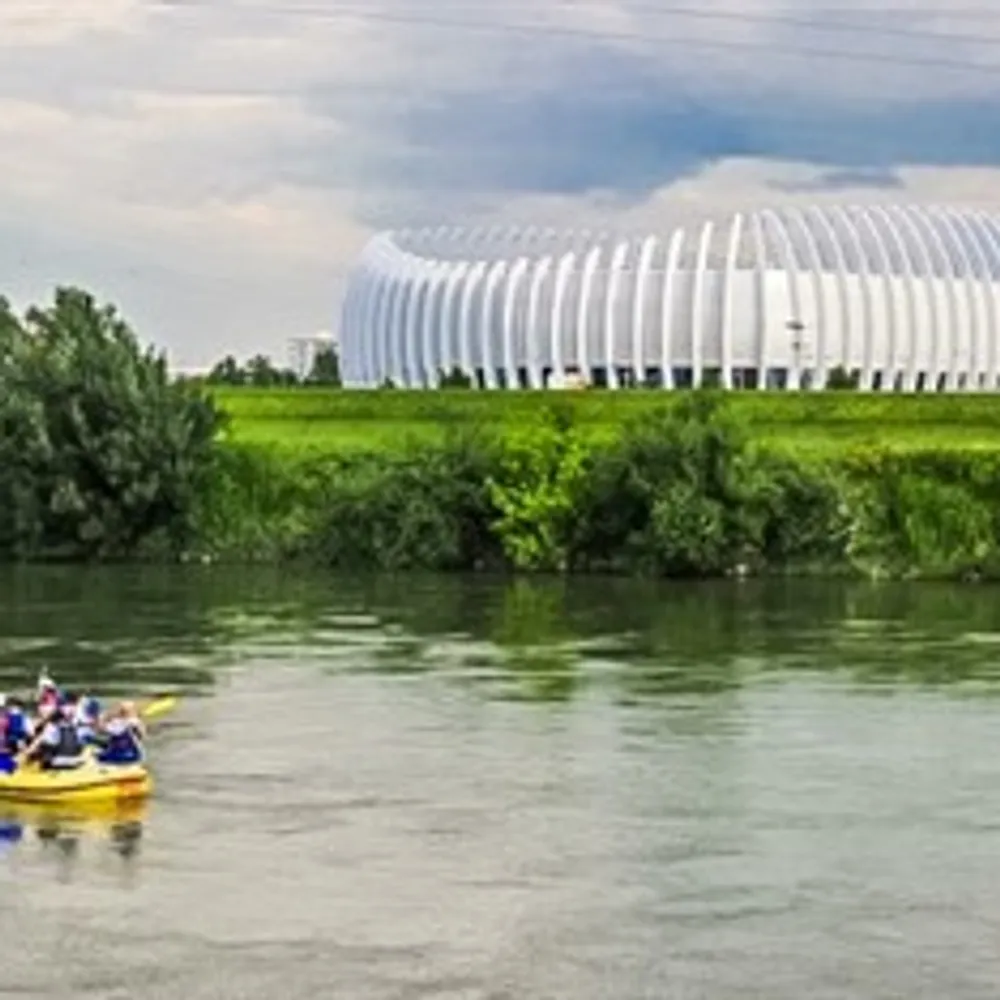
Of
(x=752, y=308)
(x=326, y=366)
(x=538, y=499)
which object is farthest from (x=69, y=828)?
(x=326, y=366)

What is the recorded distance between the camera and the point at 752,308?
95750 millimetres

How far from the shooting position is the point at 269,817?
27.5 meters

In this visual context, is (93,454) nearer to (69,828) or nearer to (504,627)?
(504,627)

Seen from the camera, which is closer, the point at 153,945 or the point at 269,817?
the point at 153,945

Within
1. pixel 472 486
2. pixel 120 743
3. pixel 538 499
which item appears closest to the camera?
pixel 120 743

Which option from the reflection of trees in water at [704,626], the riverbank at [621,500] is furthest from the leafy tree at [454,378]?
the reflection of trees in water at [704,626]

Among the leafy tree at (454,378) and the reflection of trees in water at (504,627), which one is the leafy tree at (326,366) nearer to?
the leafy tree at (454,378)

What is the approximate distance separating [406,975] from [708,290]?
250 ft

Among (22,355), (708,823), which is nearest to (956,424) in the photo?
(22,355)

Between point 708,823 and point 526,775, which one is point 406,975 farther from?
point 526,775

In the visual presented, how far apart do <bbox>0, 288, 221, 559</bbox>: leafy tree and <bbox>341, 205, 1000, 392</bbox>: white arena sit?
115ft

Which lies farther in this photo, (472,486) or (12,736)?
(472,486)

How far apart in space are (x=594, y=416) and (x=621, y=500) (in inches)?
346

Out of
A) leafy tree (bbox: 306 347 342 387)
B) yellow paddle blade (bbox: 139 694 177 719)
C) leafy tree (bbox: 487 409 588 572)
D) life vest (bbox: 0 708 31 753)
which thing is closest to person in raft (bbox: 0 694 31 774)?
life vest (bbox: 0 708 31 753)
